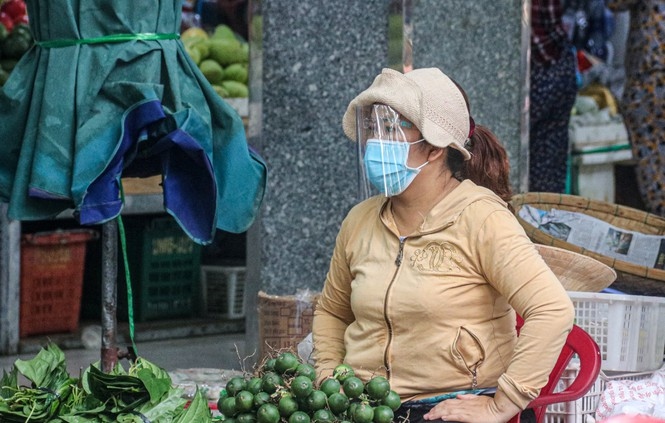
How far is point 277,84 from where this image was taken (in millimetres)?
5039

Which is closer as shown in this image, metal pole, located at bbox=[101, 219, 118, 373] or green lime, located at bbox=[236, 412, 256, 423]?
green lime, located at bbox=[236, 412, 256, 423]

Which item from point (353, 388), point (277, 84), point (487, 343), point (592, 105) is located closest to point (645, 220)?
point (277, 84)

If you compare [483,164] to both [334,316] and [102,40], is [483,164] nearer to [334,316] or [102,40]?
[334,316]

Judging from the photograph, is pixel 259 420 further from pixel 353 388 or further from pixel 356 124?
pixel 356 124

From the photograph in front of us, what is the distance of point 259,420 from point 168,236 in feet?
11.7

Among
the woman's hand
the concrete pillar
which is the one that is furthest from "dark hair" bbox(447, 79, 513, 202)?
the concrete pillar

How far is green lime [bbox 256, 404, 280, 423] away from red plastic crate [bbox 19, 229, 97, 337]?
123 inches

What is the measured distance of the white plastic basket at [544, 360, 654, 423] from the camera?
3.90m

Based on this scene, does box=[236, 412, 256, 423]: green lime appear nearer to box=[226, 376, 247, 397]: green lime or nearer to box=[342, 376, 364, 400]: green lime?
box=[226, 376, 247, 397]: green lime

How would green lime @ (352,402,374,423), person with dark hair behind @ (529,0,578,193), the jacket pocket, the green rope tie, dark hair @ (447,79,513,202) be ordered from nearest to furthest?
green lime @ (352,402,374,423), the jacket pocket, dark hair @ (447,79,513,202), the green rope tie, person with dark hair behind @ (529,0,578,193)

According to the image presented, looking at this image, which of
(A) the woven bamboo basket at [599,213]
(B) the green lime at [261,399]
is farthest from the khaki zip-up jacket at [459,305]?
(A) the woven bamboo basket at [599,213]

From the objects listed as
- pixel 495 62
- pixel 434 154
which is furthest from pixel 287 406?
pixel 495 62

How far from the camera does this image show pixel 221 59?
22.9ft

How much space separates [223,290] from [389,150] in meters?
3.63
